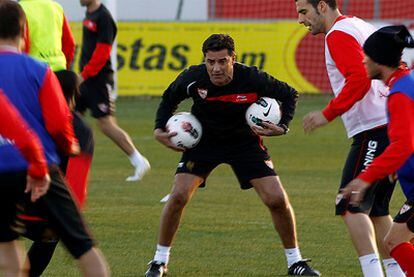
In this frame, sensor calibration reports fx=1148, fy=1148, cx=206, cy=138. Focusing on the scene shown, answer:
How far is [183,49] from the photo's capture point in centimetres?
2344

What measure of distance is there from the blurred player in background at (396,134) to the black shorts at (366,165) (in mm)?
510

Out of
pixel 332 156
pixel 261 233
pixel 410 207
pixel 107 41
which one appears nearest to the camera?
pixel 410 207

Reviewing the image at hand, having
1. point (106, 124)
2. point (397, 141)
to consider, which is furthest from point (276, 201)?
point (106, 124)

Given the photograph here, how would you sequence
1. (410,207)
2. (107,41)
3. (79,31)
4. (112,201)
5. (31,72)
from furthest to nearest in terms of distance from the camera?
(79,31), (107,41), (112,201), (410,207), (31,72)

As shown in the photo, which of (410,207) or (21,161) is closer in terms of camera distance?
(21,161)

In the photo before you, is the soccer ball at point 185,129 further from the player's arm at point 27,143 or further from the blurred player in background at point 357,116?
the player's arm at point 27,143

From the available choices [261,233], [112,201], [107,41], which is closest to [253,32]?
[107,41]

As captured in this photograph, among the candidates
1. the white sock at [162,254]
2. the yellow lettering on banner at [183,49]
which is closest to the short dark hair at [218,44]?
the white sock at [162,254]

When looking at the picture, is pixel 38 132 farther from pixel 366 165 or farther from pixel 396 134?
pixel 366 165

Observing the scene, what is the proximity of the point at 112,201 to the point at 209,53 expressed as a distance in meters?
4.08

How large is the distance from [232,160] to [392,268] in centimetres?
163

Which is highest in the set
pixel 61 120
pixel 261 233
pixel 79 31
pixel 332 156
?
pixel 61 120

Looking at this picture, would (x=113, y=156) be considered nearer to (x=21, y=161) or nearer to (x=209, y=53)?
(x=209, y=53)

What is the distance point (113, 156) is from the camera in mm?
16094
